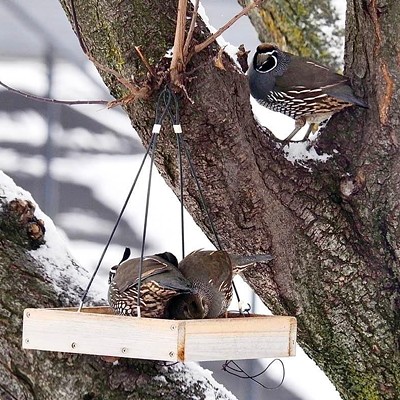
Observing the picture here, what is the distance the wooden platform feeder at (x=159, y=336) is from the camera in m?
1.55

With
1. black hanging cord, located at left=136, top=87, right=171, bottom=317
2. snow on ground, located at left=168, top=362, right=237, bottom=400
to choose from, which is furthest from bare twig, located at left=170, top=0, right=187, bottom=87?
snow on ground, located at left=168, top=362, right=237, bottom=400

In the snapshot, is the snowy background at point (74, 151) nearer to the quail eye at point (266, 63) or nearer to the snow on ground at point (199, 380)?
the quail eye at point (266, 63)

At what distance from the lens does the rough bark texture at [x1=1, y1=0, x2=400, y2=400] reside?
2.00m

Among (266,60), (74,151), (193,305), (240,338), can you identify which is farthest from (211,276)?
(74,151)

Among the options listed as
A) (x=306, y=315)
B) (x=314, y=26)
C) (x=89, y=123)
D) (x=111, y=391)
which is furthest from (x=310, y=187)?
(x=89, y=123)

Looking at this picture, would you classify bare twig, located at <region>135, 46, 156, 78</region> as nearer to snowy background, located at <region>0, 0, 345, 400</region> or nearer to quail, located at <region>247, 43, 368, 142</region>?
quail, located at <region>247, 43, 368, 142</region>

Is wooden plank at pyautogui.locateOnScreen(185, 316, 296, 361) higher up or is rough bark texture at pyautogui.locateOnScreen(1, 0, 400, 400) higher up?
rough bark texture at pyautogui.locateOnScreen(1, 0, 400, 400)

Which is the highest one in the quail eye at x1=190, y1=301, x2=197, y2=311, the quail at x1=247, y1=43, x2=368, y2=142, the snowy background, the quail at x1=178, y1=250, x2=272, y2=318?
the snowy background

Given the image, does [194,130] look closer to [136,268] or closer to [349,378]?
[136,268]

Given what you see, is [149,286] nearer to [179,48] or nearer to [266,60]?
[179,48]

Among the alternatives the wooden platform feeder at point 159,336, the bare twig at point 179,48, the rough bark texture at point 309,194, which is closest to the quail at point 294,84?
the rough bark texture at point 309,194

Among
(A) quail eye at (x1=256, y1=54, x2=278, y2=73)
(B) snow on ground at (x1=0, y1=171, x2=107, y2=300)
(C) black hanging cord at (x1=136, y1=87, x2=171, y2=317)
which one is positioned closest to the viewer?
(C) black hanging cord at (x1=136, y1=87, x2=171, y2=317)

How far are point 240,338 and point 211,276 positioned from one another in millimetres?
183

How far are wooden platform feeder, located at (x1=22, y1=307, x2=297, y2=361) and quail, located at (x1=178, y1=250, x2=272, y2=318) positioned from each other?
0.49 ft
